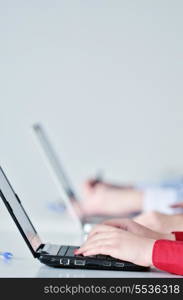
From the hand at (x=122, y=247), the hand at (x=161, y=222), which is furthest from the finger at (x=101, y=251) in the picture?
the hand at (x=161, y=222)

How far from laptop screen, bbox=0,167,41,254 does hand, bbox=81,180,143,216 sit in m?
1.44

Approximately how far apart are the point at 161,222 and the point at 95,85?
268cm

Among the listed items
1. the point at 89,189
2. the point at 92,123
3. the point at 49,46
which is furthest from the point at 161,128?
the point at 89,189

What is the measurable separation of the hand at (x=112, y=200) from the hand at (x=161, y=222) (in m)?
1.01

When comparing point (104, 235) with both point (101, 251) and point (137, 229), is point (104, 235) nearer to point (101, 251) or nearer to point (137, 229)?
point (101, 251)

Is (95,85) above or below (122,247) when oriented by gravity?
above

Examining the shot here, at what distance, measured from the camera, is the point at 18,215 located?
51.2 inches

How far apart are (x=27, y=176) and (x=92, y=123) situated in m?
0.58

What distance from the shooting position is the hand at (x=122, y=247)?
1.20 m

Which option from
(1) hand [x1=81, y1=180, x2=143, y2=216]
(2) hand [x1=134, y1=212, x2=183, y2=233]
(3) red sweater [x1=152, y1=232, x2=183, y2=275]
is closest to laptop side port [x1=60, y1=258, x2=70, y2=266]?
(3) red sweater [x1=152, y1=232, x2=183, y2=275]

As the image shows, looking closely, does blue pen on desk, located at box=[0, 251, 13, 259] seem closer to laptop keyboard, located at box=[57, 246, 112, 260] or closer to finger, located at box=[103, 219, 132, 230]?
laptop keyboard, located at box=[57, 246, 112, 260]

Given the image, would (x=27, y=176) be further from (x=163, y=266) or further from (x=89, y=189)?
(x=163, y=266)

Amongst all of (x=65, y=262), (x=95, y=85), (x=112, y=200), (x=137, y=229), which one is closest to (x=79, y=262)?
(x=65, y=262)

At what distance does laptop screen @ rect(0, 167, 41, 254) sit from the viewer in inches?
48.7
